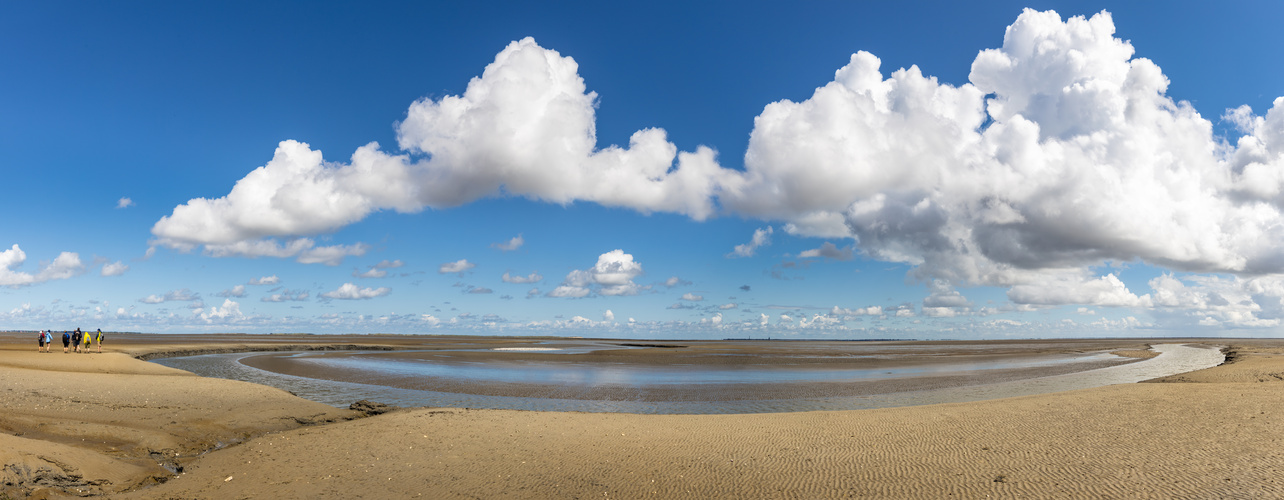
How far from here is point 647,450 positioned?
1176 cm

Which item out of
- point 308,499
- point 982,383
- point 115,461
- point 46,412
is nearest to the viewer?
point 308,499

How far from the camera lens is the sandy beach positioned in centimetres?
906

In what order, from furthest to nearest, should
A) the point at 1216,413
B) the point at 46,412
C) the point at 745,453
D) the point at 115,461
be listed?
the point at 46,412 < the point at 1216,413 < the point at 745,453 < the point at 115,461

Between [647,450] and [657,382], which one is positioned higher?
[647,450]

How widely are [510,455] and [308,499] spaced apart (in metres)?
3.70

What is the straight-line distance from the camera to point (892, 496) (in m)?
8.51

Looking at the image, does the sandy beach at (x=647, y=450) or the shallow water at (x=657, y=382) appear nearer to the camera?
the sandy beach at (x=647, y=450)

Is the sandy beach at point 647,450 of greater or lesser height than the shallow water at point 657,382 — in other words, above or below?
above

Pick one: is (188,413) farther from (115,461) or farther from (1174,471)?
(1174,471)

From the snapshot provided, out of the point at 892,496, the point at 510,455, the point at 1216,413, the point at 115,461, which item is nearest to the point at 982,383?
the point at 1216,413

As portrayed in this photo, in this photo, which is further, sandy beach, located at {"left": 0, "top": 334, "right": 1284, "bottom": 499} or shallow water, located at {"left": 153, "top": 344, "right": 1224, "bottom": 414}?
shallow water, located at {"left": 153, "top": 344, "right": 1224, "bottom": 414}

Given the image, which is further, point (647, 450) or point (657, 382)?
point (657, 382)

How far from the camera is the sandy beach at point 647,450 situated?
9062 millimetres

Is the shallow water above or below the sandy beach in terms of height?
below
